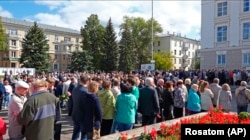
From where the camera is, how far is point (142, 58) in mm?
73312

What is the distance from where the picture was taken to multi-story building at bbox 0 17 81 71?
75.4m

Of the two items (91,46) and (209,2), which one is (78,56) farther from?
(209,2)

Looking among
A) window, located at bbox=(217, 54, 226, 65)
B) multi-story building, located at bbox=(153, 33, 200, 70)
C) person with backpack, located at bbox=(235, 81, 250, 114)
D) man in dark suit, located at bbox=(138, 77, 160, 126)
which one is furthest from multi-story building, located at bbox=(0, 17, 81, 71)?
man in dark suit, located at bbox=(138, 77, 160, 126)

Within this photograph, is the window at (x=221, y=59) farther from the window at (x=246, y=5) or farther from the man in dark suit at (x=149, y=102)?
the man in dark suit at (x=149, y=102)

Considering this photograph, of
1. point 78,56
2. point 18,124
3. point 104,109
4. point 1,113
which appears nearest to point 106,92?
point 104,109

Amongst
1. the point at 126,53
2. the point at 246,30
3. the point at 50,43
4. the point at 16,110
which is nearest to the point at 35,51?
the point at 126,53

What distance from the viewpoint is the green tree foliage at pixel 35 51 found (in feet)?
176

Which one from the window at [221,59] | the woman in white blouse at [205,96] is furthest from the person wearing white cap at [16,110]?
the window at [221,59]

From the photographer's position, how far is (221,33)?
41281 millimetres

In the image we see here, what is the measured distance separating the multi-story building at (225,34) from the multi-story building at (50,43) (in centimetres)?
3951

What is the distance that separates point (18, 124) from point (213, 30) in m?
39.7

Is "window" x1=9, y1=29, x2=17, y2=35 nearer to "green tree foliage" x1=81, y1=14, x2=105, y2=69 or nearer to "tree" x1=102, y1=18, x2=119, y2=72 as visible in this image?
"green tree foliage" x1=81, y1=14, x2=105, y2=69

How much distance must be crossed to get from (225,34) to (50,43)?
58.4 metres

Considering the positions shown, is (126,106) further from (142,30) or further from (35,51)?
(142,30)
